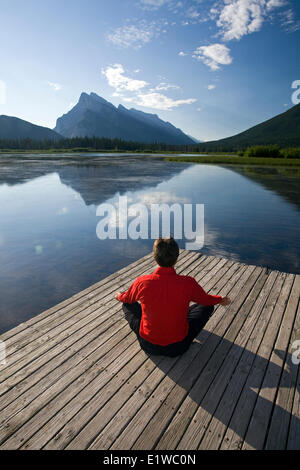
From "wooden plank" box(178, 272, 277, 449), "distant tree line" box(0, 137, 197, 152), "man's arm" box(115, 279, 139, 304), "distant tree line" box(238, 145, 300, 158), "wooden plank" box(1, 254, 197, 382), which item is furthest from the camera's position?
"distant tree line" box(0, 137, 197, 152)

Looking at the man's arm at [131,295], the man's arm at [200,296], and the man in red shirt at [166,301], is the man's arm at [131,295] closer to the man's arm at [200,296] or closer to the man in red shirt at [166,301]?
the man in red shirt at [166,301]

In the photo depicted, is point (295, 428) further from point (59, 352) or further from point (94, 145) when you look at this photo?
point (94, 145)

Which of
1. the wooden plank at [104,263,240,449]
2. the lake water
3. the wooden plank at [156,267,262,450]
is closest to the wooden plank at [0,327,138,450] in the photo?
the wooden plank at [104,263,240,449]

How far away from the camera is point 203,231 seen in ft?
47.8

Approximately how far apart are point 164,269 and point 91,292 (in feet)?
11.1

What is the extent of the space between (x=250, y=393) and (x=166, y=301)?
1762 mm

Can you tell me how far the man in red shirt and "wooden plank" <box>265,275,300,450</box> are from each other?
138cm

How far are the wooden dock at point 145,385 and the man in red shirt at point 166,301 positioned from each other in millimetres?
465

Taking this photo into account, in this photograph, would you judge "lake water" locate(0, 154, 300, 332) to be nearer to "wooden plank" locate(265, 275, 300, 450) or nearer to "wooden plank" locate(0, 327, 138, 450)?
"wooden plank" locate(0, 327, 138, 450)

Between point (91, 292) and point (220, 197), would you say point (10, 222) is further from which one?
point (220, 197)

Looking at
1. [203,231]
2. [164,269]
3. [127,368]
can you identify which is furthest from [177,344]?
[203,231]

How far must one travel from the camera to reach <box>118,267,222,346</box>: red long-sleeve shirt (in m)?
3.39

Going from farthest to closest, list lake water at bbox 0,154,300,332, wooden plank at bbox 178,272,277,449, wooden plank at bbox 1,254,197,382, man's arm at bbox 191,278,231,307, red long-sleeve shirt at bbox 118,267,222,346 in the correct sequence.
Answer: lake water at bbox 0,154,300,332 → wooden plank at bbox 1,254,197,382 → man's arm at bbox 191,278,231,307 → red long-sleeve shirt at bbox 118,267,222,346 → wooden plank at bbox 178,272,277,449

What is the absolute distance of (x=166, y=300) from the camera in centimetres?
338
